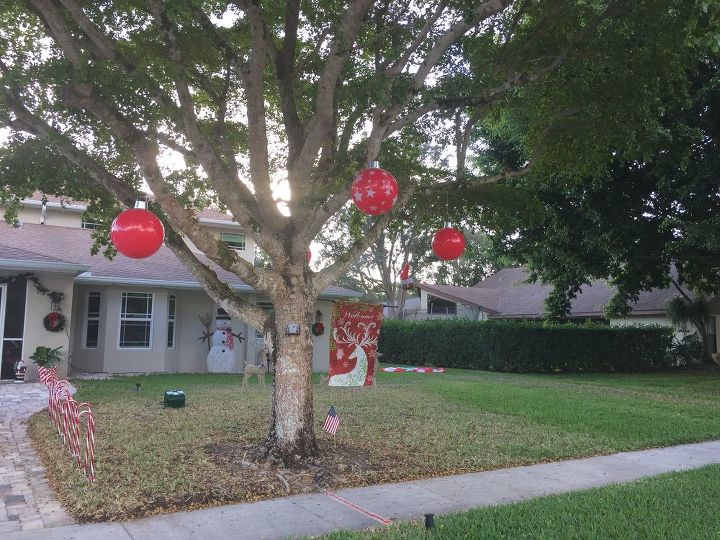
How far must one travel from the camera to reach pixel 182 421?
28.4 ft

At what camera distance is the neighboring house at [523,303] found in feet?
80.7

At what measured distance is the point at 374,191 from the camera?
19.0 ft

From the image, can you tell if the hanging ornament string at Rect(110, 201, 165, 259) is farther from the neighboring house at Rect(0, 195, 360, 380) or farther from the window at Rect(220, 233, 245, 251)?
the window at Rect(220, 233, 245, 251)

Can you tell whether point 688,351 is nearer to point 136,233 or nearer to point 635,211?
point 635,211

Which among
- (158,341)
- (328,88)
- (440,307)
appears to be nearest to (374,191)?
(328,88)

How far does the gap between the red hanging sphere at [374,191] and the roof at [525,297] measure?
17.6 meters

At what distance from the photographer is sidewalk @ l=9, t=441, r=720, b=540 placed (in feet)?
14.6

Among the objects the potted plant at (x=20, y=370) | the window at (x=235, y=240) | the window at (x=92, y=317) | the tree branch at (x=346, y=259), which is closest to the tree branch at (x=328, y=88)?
the tree branch at (x=346, y=259)

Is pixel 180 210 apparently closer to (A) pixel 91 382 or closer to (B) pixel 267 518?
(B) pixel 267 518

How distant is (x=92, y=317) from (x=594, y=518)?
14332mm

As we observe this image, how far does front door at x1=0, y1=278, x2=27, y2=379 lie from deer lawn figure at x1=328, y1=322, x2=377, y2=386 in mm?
7964

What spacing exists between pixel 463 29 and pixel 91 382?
→ 36.2 ft

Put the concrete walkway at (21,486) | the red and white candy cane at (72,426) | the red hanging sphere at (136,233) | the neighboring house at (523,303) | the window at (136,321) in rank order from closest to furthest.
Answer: the concrete walkway at (21,486), the red hanging sphere at (136,233), the red and white candy cane at (72,426), the window at (136,321), the neighboring house at (523,303)

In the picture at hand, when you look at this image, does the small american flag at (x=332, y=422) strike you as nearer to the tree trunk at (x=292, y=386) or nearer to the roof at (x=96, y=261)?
the tree trunk at (x=292, y=386)
